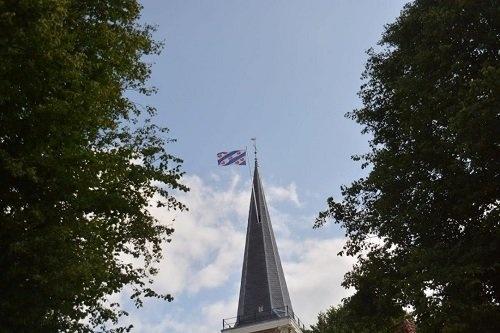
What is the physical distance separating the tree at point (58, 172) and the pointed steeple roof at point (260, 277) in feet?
104

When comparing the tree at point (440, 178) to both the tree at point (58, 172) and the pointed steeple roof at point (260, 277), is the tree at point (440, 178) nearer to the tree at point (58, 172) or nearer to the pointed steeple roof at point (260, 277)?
the tree at point (58, 172)

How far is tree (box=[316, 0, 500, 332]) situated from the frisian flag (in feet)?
57.7

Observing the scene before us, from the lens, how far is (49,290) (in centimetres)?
1213

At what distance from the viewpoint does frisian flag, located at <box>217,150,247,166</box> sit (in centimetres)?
3475

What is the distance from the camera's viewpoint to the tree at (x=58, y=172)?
11156mm

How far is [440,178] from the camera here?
14.7 meters

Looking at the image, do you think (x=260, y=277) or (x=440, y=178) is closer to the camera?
(x=440, y=178)

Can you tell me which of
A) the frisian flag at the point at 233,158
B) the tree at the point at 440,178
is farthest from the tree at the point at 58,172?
the frisian flag at the point at 233,158

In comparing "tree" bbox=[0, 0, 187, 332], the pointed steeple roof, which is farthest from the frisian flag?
"tree" bbox=[0, 0, 187, 332]

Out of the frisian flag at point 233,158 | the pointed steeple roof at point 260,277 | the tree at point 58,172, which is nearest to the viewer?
the tree at point 58,172

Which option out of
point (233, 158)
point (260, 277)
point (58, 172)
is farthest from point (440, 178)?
point (260, 277)

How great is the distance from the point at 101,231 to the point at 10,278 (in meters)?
2.31

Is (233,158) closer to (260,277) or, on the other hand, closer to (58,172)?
(260,277)

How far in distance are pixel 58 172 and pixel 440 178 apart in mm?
9846
